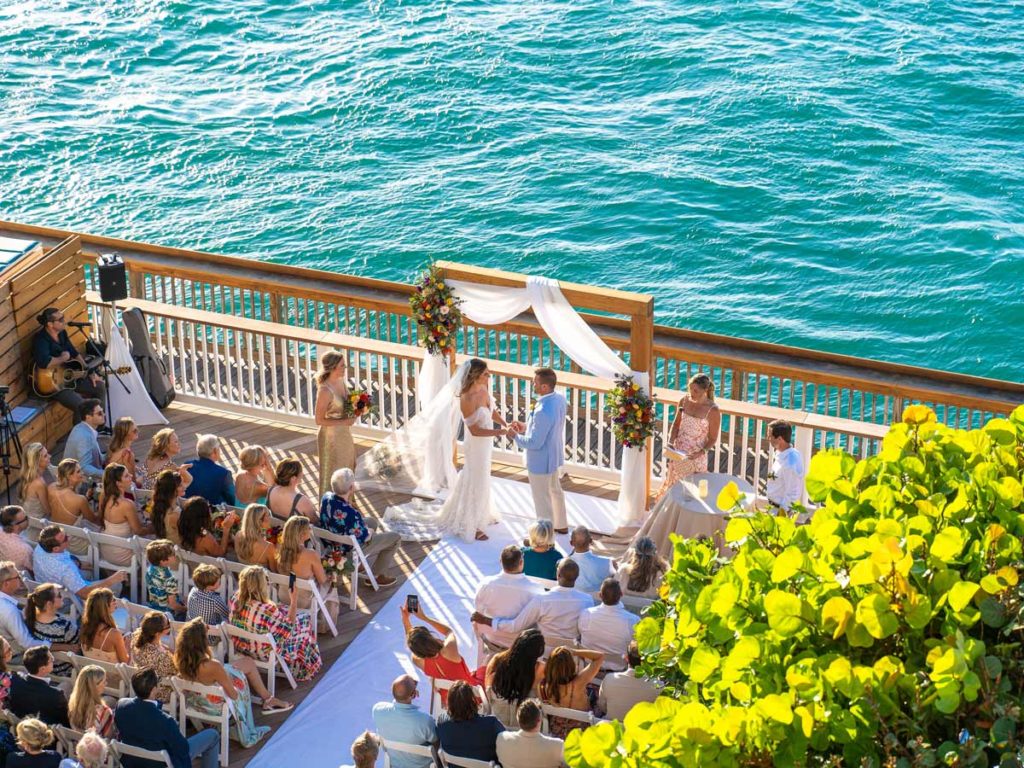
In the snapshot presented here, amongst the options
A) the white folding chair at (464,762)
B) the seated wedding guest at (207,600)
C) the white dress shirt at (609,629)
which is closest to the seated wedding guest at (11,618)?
the seated wedding guest at (207,600)

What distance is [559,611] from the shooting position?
29.0 ft

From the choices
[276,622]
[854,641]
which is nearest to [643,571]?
[276,622]

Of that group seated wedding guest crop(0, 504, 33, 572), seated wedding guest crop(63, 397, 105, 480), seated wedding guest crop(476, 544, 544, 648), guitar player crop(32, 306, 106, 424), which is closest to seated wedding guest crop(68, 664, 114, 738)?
seated wedding guest crop(0, 504, 33, 572)

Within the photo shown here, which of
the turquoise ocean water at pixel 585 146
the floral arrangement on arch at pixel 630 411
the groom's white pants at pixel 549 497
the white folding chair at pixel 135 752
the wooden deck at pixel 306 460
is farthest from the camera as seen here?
the turquoise ocean water at pixel 585 146

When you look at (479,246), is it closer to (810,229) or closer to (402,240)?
(402,240)

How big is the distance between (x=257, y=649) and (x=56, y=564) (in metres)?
1.58

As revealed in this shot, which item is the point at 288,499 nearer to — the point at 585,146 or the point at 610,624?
the point at 610,624

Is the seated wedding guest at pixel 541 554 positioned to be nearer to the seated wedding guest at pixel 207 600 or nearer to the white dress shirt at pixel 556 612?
the white dress shirt at pixel 556 612

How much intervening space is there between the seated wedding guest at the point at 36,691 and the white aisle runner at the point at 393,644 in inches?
50.3

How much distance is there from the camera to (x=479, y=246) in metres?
22.7

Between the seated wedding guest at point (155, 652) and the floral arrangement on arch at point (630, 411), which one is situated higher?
the floral arrangement on arch at point (630, 411)

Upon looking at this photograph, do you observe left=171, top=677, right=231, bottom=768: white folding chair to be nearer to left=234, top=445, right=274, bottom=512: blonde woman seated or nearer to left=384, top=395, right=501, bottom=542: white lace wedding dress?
left=234, top=445, right=274, bottom=512: blonde woman seated

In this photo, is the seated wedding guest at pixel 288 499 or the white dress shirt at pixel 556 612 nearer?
the white dress shirt at pixel 556 612

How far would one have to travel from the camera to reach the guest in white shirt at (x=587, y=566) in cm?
944
